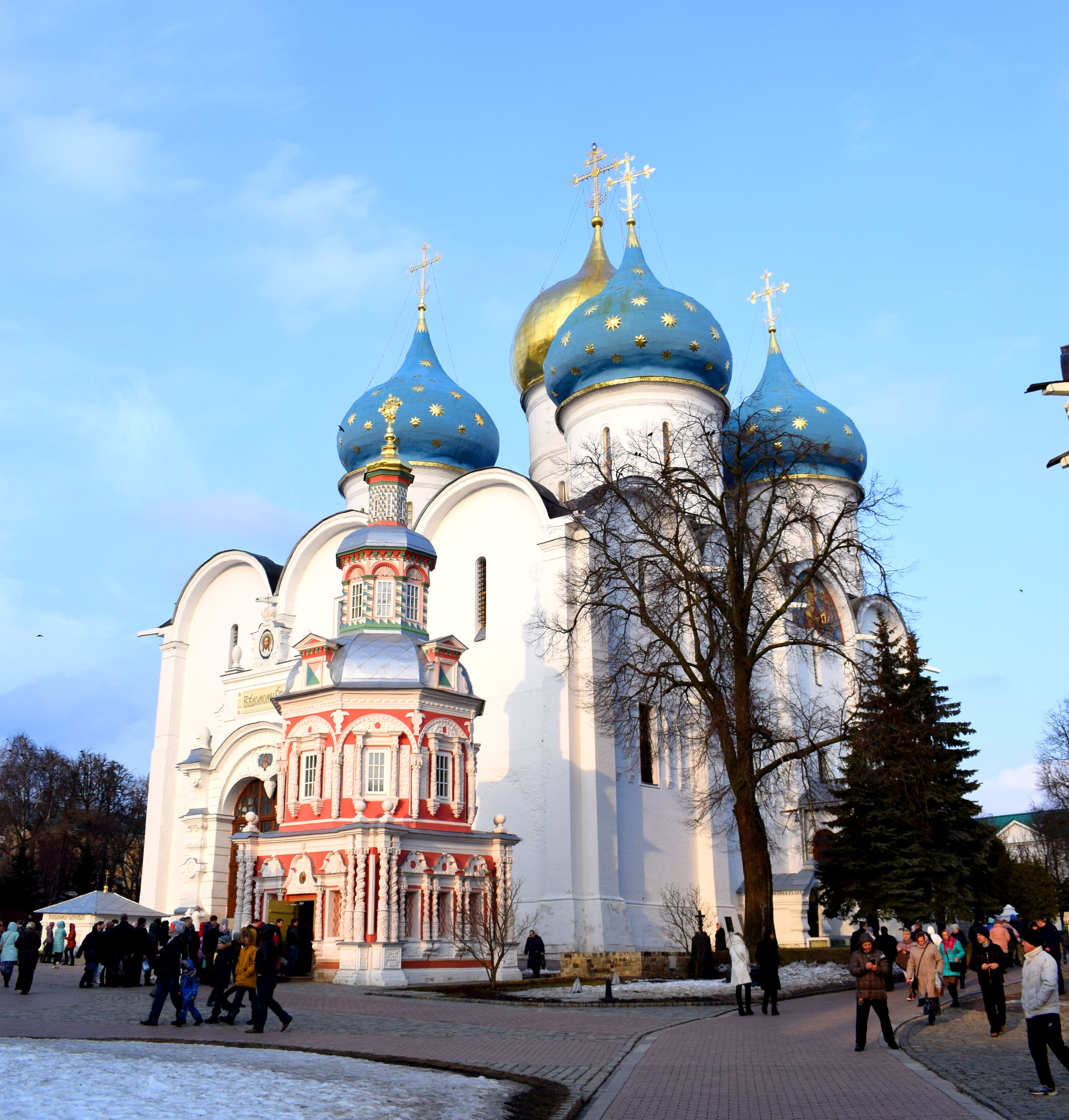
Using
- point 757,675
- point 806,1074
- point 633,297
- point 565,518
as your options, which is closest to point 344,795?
point 565,518

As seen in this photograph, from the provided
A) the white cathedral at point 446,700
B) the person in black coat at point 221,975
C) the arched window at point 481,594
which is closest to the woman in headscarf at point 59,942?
the white cathedral at point 446,700

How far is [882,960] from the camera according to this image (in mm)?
9008

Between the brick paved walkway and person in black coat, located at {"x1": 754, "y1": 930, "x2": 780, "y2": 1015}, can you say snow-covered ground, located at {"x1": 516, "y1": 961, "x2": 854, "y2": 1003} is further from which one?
person in black coat, located at {"x1": 754, "y1": 930, "x2": 780, "y2": 1015}

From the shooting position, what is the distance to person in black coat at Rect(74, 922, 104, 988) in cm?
1527

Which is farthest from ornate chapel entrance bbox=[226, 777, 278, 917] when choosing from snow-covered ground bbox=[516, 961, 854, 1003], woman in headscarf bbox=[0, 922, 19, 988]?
snow-covered ground bbox=[516, 961, 854, 1003]

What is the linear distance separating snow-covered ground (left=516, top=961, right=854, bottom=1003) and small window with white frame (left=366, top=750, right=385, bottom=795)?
375 cm

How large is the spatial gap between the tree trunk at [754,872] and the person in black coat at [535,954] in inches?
137

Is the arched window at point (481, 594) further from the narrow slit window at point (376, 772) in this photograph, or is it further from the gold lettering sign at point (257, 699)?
the narrow slit window at point (376, 772)

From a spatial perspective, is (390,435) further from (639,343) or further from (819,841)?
(819,841)

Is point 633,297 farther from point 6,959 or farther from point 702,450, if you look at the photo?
point 6,959

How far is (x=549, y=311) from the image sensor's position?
30781 mm

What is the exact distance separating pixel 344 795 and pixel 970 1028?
961cm

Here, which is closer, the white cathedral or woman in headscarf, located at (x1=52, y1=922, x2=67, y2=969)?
the white cathedral

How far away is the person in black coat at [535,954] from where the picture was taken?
18250 mm
